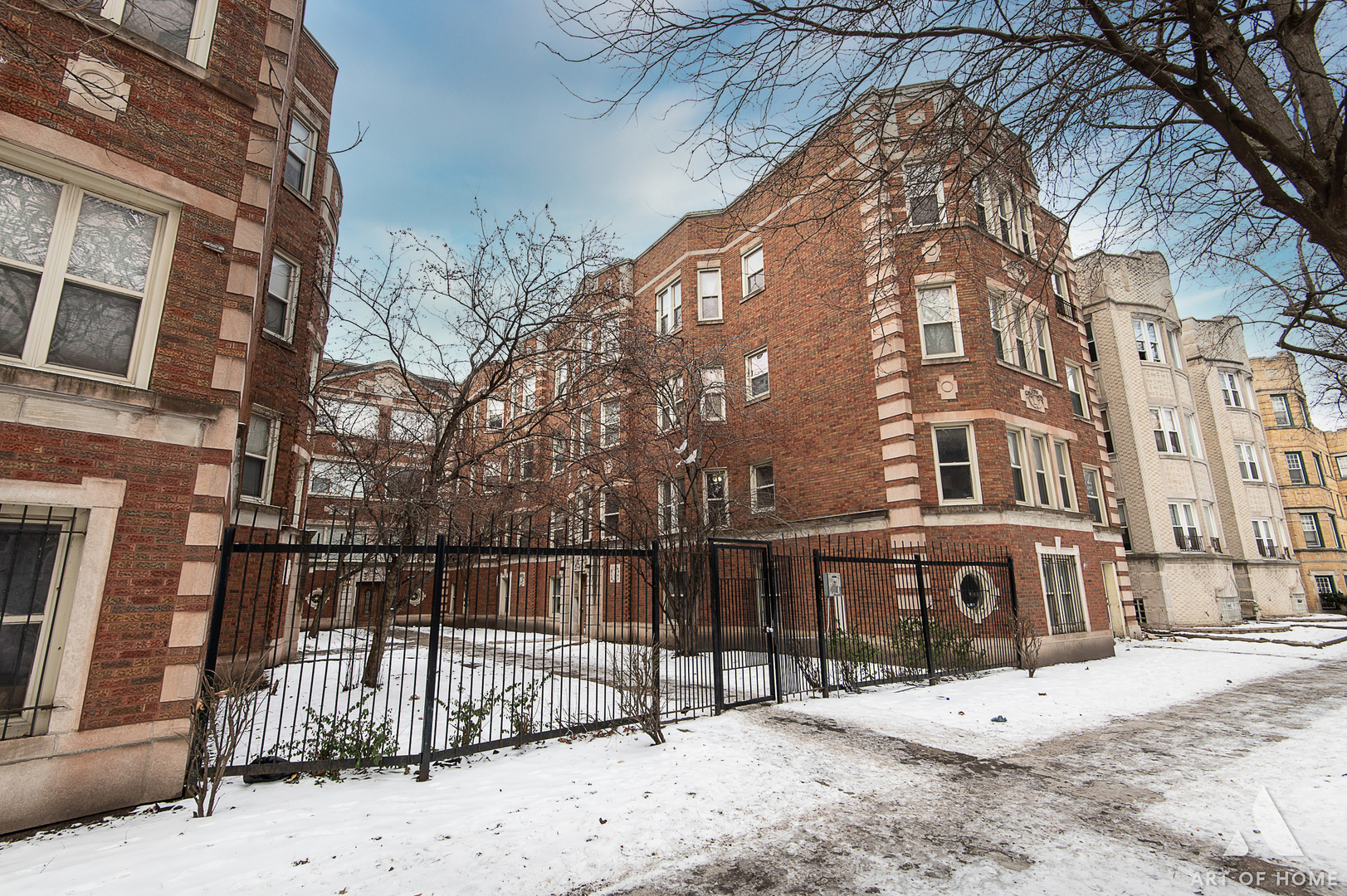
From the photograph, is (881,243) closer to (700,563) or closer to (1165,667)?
(700,563)

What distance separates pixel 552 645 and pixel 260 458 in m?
8.56

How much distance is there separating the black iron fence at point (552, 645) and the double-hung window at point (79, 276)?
2369mm

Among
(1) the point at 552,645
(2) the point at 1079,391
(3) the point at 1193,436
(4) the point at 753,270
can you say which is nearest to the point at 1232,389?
(3) the point at 1193,436

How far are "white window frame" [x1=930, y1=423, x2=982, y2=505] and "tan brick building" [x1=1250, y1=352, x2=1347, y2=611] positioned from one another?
34.3 meters

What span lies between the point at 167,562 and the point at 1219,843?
371 inches

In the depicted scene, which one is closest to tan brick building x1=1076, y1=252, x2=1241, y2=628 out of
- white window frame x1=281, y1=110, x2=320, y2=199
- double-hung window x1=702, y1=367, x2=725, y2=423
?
double-hung window x1=702, y1=367, x2=725, y2=423

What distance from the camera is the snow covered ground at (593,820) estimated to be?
3939mm

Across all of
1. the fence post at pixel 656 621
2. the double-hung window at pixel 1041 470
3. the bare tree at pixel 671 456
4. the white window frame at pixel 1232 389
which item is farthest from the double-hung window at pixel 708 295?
the white window frame at pixel 1232 389

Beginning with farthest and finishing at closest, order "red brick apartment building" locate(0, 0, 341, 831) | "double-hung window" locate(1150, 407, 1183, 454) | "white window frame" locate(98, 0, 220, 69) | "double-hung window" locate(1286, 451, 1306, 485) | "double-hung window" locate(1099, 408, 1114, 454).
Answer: "double-hung window" locate(1286, 451, 1306, 485), "double-hung window" locate(1099, 408, 1114, 454), "double-hung window" locate(1150, 407, 1183, 454), "white window frame" locate(98, 0, 220, 69), "red brick apartment building" locate(0, 0, 341, 831)

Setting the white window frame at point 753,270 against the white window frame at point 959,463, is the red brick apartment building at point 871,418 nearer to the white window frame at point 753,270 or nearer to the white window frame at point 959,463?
the white window frame at point 959,463

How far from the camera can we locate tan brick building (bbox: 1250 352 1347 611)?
34.5m

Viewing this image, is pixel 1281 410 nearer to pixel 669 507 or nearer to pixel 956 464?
pixel 956 464

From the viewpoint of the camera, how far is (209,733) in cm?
525

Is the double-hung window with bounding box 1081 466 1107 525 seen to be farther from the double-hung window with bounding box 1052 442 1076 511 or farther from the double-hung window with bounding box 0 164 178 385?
the double-hung window with bounding box 0 164 178 385
